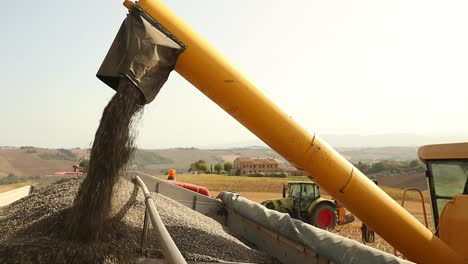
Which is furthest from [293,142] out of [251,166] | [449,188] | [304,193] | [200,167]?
[200,167]

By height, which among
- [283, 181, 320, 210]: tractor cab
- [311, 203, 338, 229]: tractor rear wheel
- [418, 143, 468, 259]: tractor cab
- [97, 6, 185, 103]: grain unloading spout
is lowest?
[311, 203, 338, 229]: tractor rear wheel

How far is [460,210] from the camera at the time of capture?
10.8 feet

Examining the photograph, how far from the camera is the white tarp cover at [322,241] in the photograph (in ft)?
7.69

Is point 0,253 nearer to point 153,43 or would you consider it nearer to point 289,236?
point 153,43

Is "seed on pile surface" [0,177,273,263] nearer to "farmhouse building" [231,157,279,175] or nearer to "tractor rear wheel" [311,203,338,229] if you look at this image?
"tractor rear wheel" [311,203,338,229]

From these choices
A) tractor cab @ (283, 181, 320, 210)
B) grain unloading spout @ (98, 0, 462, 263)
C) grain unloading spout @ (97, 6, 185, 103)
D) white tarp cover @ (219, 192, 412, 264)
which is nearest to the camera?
white tarp cover @ (219, 192, 412, 264)

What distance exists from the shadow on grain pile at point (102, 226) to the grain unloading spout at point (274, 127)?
0.99 feet

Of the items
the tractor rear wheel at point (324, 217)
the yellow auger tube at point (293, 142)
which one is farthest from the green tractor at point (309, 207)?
the yellow auger tube at point (293, 142)

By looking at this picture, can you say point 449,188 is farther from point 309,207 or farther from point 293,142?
point 309,207

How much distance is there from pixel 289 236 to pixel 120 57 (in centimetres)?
187

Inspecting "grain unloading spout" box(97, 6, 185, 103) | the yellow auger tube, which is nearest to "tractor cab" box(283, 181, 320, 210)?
the yellow auger tube

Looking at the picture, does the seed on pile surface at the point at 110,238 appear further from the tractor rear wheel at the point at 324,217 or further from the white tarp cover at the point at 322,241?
the tractor rear wheel at the point at 324,217

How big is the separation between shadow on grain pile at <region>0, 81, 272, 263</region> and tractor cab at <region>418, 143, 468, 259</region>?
1.53 m

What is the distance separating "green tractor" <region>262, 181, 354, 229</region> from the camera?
1183 cm
